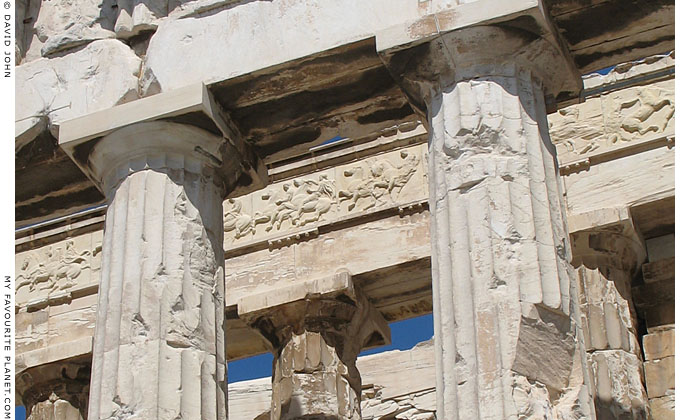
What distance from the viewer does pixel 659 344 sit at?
50.3 ft

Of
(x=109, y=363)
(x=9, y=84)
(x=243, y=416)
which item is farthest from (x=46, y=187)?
(x=243, y=416)

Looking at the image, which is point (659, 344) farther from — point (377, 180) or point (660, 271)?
point (377, 180)

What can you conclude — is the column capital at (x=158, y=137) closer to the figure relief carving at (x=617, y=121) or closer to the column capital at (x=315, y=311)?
the column capital at (x=315, y=311)

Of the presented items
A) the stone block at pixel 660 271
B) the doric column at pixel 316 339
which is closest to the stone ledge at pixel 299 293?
the doric column at pixel 316 339

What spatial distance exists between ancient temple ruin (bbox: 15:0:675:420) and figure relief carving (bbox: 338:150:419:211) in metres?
0.03

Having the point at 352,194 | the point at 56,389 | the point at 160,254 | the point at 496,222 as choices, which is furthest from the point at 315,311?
the point at 496,222

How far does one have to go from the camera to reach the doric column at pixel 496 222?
1026cm

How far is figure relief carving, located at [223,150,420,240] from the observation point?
17.3 metres

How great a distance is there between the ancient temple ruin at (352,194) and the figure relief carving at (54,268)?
3.18ft

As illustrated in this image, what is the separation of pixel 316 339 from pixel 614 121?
4084 mm

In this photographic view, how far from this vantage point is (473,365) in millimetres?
10305

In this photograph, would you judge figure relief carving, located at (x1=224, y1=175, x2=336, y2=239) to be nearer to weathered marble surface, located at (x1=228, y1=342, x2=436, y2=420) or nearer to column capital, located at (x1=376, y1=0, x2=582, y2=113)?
weathered marble surface, located at (x1=228, y1=342, x2=436, y2=420)

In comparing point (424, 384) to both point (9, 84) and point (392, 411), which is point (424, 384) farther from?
point (9, 84)

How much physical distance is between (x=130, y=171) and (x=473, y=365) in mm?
3961
